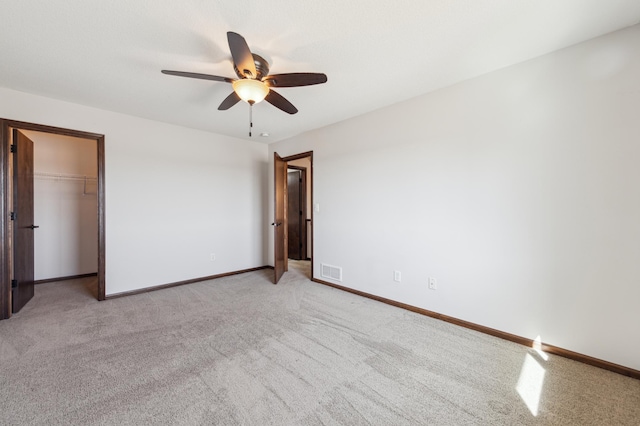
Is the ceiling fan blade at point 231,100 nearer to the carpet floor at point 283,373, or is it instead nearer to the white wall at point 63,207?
the carpet floor at point 283,373

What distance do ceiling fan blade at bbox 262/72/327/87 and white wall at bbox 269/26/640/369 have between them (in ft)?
4.62

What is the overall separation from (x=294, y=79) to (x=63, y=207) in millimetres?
4556

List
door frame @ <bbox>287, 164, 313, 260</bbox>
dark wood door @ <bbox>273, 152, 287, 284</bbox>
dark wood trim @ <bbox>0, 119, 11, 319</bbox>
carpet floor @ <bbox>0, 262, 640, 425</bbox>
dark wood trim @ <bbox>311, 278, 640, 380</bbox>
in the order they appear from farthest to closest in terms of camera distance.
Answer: door frame @ <bbox>287, 164, 313, 260</bbox> < dark wood door @ <bbox>273, 152, 287, 284</bbox> < dark wood trim @ <bbox>0, 119, 11, 319</bbox> < dark wood trim @ <bbox>311, 278, 640, 380</bbox> < carpet floor @ <bbox>0, 262, 640, 425</bbox>

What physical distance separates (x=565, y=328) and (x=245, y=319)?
9.15 ft

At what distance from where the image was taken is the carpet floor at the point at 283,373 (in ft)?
4.89

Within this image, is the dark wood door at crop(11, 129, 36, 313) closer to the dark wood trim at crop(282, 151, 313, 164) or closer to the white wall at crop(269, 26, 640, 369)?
the dark wood trim at crop(282, 151, 313, 164)

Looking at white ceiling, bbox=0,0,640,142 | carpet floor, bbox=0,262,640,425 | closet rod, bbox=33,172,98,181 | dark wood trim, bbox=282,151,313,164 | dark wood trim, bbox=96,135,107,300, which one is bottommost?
carpet floor, bbox=0,262,640,425

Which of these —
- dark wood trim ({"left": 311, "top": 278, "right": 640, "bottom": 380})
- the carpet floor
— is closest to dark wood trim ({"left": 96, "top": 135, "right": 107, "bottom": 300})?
the carpet floor

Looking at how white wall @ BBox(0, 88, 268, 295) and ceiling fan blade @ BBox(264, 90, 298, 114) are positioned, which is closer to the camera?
ceiling fan blade @ BBox(264, 90, 298, 114)

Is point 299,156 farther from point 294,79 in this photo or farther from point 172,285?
point 172,285

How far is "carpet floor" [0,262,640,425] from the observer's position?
1.49m

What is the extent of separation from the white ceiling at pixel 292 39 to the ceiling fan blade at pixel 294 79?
0.73 feet

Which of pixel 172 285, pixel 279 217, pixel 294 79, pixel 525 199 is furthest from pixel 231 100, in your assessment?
pixel 172 285

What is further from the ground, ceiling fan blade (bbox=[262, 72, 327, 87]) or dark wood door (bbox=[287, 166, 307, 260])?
ceiling fan blade (bbox=[262, 72, 327, 87])
